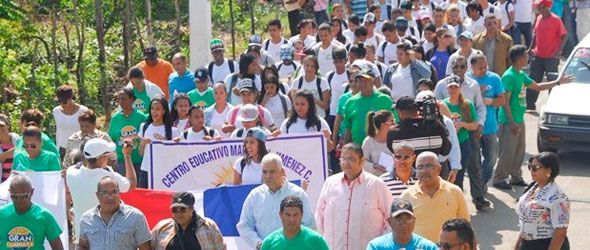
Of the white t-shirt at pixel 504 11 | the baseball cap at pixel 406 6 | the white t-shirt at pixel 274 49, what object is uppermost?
the baseball cap at pixel 406 6

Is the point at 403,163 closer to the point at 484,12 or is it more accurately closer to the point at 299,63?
the point at 299,63

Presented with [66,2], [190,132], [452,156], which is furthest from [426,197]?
[66,2]

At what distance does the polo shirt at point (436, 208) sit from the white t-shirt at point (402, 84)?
5.94 m

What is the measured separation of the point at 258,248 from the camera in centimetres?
1048

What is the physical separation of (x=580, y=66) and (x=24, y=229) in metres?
9.88

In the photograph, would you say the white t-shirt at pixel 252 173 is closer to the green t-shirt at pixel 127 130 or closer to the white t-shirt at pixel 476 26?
the green t-shirt at pixel 127 130

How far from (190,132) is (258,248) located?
364 cm

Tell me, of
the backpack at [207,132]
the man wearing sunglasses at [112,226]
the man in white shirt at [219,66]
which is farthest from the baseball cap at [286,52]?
the man wearing sunglasses at [112,226]

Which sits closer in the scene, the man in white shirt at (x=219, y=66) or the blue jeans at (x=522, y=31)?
the man in white shirt at (x=219, y=66)

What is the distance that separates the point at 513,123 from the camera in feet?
52.3

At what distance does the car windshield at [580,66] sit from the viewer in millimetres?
17984

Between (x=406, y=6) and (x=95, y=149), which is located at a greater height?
(x=406, y=6)

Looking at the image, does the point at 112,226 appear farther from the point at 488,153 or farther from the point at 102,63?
the point at 102,63

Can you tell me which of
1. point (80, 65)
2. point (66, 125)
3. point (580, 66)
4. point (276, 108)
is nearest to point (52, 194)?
point (66, 125)
